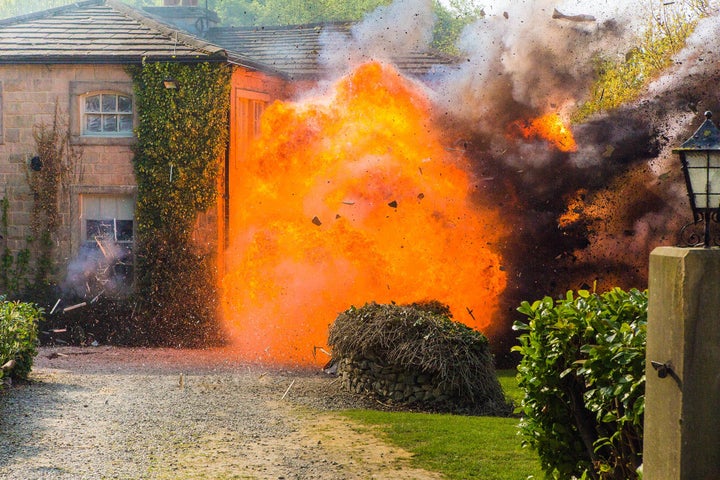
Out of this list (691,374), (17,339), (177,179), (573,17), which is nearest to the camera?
(691,374)

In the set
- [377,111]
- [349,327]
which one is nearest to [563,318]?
[349,327]

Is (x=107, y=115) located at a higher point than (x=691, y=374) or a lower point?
higher

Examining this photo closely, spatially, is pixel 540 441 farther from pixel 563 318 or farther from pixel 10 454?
pixel 10 454

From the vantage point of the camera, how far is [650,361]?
16.8 feet

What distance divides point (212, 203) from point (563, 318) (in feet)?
43.5

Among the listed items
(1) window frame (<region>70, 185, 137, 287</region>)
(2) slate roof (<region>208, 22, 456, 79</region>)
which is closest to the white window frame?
(1) window frame (<region>70, 185, 137, 287</region>)

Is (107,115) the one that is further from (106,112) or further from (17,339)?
(17,339)

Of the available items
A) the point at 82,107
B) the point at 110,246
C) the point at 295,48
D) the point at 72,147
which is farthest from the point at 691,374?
the point at 295,48

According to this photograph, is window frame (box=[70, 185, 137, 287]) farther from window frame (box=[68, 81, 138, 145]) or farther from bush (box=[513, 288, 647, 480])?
bush (box=[513, 288, 647, 480])

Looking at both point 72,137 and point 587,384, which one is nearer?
point 587,384

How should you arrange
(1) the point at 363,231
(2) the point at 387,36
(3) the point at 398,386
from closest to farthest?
(3) the point at 398,386 < (1) the point at 363,231 < (2) the point at 387,36

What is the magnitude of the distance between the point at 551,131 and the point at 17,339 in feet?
33.8

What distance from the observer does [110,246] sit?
19.1 metres

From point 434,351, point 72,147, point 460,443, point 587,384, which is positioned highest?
point 72,147
